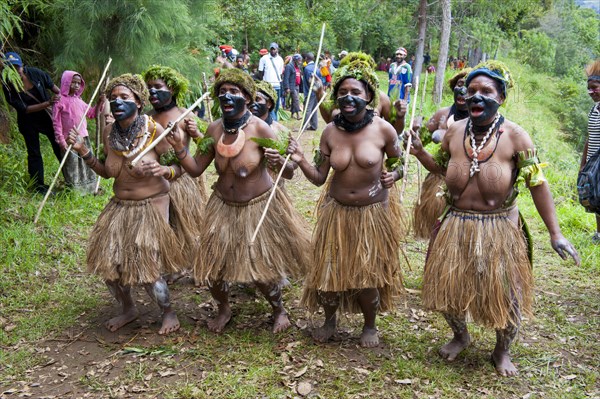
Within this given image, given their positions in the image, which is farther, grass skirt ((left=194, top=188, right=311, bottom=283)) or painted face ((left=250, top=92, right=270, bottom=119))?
painted face ((left=250, top=92, right=270, bottom=119))

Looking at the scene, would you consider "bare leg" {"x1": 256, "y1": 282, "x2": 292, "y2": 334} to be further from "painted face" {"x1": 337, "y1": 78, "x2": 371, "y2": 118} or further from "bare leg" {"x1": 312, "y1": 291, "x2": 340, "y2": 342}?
"painted face" {"x1": 337, "y1": 78, "x2": 371, "y2": 118}

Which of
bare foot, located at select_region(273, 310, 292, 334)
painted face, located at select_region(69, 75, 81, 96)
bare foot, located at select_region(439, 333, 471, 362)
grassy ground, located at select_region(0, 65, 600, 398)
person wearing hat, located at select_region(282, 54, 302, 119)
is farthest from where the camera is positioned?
person wearing hat, located at select_region(282, 54, 302, 119)

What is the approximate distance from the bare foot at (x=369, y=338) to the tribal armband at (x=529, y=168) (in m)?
1.43

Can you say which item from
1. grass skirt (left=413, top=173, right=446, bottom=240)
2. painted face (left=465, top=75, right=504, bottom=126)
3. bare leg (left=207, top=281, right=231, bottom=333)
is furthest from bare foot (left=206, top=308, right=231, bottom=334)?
painted face (left=465, top=75, right=504, bottom=126)

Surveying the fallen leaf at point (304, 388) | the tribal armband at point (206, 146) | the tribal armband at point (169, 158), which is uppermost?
the tribal armband at point (206, 146)

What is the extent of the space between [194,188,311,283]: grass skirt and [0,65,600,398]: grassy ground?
1.58ft

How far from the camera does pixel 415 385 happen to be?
130 inches

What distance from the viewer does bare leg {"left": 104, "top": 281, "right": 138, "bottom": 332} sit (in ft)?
12.9

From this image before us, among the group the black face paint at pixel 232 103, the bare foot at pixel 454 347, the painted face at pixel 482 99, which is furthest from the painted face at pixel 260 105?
the bare foot at pixel 454 347

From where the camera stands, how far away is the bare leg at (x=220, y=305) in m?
3.86

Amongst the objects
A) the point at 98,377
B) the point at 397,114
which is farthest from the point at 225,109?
the point at 98,377

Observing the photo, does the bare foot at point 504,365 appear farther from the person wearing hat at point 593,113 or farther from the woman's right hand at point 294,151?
the person wearing hat at point 593,113

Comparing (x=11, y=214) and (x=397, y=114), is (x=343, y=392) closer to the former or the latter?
(x=397, y=114)

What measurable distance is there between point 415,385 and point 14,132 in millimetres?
7003
